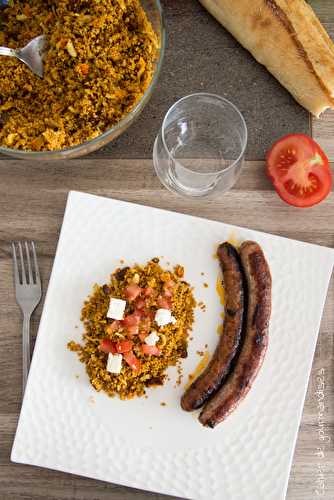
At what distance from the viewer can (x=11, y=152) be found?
157 centimetres

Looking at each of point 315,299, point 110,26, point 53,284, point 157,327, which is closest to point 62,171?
point 53,284

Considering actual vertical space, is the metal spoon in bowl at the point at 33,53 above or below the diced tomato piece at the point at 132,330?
above

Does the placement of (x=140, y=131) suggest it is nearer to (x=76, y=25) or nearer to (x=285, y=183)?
(x=76, y=25)

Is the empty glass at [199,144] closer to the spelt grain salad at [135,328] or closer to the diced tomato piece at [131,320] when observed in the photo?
the spelt grain salad at [135,328]


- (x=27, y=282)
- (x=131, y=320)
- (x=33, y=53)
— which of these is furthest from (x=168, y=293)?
(x=33, y=53)

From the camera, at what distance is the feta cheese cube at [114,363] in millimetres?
1640

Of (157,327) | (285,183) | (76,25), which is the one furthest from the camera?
(285,183)

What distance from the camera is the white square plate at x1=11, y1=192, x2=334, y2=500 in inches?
68.6

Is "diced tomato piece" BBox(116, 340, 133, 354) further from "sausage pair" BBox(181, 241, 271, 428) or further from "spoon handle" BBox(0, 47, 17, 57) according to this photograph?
"spoon handle" BBox(0, 47, 17, 57)

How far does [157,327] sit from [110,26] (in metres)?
0.97

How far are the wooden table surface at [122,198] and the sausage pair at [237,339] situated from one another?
19cm

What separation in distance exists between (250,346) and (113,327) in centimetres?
45

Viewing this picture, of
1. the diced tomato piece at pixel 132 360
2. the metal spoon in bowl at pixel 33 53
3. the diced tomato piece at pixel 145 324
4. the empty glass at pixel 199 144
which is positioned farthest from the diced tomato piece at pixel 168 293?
the metal spoon in bowl at pixel 33 53

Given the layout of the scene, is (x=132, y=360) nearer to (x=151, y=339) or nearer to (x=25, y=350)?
(x=151, y=339)
